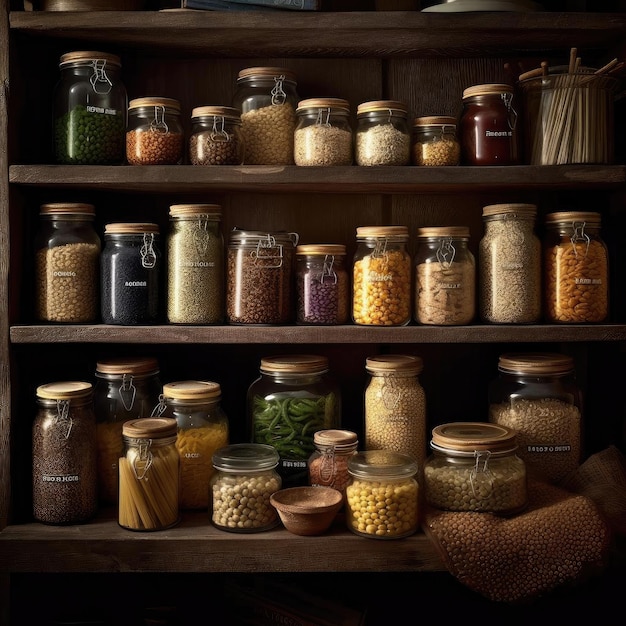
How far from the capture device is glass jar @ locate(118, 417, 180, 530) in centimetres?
144

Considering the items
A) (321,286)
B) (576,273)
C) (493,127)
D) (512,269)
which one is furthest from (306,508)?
(493,127)

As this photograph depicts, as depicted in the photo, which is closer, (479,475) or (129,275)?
(479,475)

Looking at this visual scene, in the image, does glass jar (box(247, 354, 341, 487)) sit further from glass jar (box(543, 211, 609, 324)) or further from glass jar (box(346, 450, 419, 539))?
glass jar (box(543, 211, 609, 324))

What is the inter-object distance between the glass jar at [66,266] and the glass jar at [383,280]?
0.63 metres

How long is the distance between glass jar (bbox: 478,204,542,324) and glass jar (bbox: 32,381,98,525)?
3.10 feet

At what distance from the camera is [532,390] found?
164cm

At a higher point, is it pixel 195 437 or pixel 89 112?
pixel 89 112

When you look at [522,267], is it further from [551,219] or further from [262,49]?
[262,49]

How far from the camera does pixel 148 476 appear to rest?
4.75ft

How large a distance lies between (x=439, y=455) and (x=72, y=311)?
90cm

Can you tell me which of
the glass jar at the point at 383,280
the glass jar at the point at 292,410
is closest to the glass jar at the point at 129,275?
the glass jar at the point at 292,410

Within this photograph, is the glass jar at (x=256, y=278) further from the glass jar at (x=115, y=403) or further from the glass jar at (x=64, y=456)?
the glass jar at (x=64, y=456)

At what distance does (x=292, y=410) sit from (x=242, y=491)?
23cm

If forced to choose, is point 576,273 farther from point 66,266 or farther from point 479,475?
point 66,266
